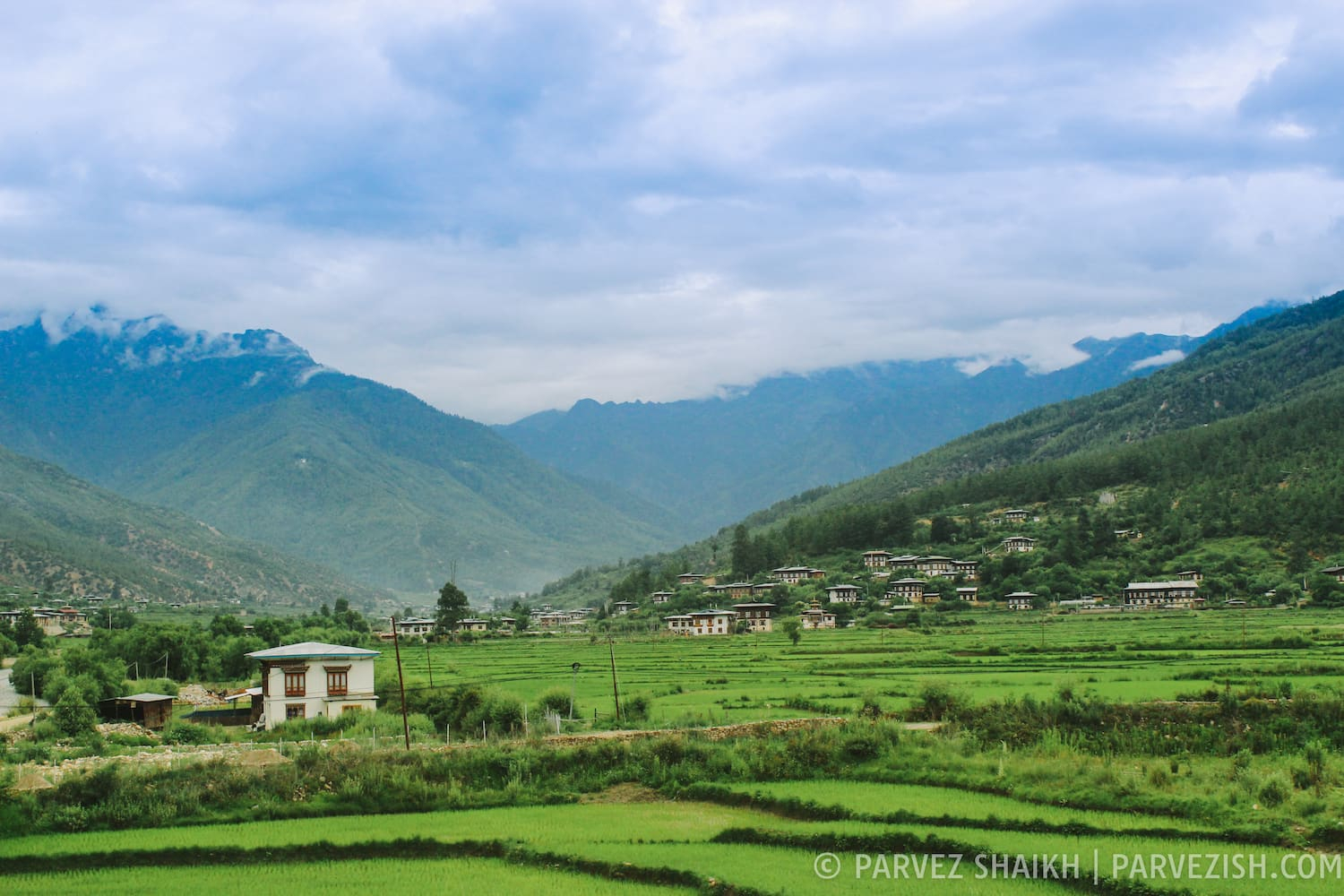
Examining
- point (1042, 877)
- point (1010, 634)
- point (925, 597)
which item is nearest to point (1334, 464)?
point (925, 597)

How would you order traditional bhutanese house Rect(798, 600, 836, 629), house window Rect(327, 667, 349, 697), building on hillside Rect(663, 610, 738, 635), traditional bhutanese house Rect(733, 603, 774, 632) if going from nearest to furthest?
house window Rect(327, 667, 349, 697), traditional bhutanese house Rect(798, 600, 836, 629), building on hillside Rect(663, 610, 738, 635), traditional bhutanese house Rect(733, 603, 774, 632)

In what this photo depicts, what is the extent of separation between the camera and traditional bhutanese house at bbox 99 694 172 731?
177ft

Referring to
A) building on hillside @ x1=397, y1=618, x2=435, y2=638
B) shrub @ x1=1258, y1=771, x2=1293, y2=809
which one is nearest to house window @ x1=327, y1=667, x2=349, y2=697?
shrub @ x1=1258, y1=771, x2=1293, y2=809

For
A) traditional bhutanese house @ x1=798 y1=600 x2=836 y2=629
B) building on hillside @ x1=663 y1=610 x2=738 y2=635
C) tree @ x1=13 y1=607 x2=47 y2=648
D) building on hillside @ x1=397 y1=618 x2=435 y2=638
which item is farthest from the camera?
building on hillside @ x1=397 y1=618 x2=435 y2=638

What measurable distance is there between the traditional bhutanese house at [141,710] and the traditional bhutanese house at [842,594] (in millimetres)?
70668

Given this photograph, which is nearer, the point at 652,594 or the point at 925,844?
the point at 925,844

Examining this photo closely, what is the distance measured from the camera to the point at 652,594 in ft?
477

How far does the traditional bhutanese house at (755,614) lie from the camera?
108438 mm

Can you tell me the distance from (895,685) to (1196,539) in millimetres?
78451

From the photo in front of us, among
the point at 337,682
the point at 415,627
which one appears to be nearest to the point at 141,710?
the point at 337,682

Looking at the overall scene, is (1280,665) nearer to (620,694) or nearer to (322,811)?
(620,694)

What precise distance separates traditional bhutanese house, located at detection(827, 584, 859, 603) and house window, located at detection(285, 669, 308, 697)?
69.3m

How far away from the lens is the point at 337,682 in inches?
2100

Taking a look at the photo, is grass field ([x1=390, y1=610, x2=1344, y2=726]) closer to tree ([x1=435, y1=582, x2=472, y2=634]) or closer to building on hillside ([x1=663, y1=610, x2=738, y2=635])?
building on hillside ([x1=663, y1=610, x2=738, y2=635])
